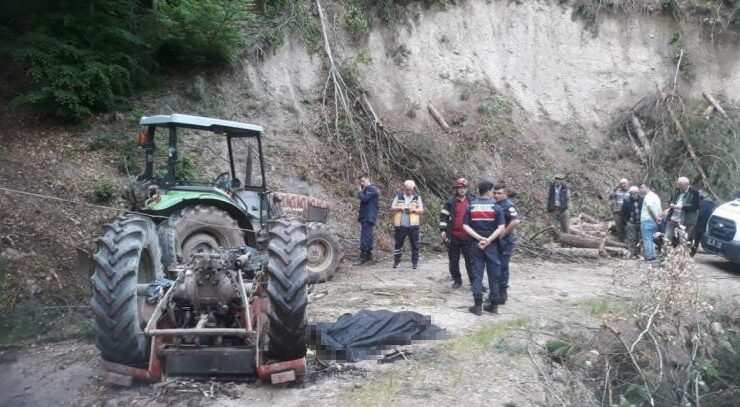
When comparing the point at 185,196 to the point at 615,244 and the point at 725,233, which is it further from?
the point at 615,244

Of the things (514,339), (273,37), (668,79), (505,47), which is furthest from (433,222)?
(668,79)

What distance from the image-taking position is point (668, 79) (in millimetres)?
18922

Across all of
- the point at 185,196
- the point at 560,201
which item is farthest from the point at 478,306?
the point at 560,201

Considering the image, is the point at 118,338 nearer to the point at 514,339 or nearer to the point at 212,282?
the point at 212,282

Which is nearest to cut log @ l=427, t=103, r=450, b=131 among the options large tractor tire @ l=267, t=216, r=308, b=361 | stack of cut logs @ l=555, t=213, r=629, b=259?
stack of cut logs @ l=555, t=213, r=629, b=259

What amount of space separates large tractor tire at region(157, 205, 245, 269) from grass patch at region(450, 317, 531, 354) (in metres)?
2.82

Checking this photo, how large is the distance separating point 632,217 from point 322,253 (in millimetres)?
6565

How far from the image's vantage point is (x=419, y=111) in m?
16.4

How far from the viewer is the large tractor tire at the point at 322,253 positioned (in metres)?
9.57

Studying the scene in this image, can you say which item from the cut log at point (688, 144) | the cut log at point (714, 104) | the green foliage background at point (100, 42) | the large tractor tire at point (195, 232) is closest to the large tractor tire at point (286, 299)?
→ the large tractor tire at point (195, 232)

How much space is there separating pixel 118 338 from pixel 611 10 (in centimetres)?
1891

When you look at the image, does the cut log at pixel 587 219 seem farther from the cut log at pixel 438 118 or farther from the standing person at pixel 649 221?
the cut log at pixel 438 118

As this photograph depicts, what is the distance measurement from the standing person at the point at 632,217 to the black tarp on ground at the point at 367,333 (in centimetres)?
707

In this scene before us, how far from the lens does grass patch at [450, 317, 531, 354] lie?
6289 millimetres
